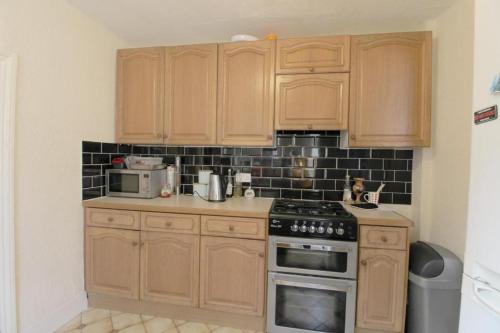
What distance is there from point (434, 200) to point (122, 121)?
2665 millimetres

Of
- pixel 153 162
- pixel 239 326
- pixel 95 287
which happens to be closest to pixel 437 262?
pixel 239 326

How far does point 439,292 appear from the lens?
59.6 inches

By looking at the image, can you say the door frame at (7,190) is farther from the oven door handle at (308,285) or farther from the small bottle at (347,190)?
the small bottle at (347,190)

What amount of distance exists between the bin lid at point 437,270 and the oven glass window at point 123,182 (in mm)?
2191

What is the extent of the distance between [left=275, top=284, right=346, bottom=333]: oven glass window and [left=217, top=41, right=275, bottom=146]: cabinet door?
3.69 feet

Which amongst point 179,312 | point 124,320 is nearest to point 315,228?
point 179,312

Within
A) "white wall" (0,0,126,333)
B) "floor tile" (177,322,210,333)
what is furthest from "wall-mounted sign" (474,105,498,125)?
"white wall" (0,0,126,333)

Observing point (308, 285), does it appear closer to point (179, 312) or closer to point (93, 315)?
point (179, 312)

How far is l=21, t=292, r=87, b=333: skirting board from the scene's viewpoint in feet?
5.32

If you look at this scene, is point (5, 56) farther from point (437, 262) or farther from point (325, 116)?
point (437, 262)

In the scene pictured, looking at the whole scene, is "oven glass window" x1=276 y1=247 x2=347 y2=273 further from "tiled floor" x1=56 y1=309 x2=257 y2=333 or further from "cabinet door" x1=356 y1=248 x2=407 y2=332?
"tiled floor" x1=56 y1=309 x2=257 y2=333

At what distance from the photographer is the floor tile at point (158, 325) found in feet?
5.85

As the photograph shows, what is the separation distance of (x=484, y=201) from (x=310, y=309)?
1309 mm

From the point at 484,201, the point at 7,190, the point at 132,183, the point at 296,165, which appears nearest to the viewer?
the point at 484,201
